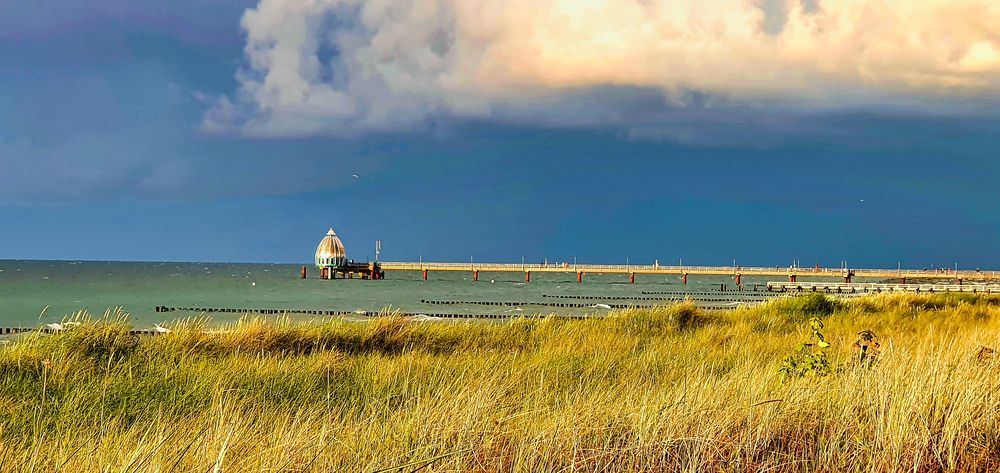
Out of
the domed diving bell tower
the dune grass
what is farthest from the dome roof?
the dune grass

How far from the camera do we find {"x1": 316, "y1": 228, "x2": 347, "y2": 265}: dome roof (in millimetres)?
105438

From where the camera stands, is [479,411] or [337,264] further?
[337,264]

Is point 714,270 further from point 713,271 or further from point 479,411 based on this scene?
point 479,411

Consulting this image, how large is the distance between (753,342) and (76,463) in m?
10.5

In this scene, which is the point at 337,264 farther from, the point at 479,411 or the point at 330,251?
the point at 479,411

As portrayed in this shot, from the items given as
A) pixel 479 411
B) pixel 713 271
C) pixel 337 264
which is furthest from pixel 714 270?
pixel 479 411

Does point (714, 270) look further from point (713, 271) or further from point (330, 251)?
point (330, 251)

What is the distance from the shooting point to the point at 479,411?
5.07 m

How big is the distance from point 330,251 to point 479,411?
→ 104 meters

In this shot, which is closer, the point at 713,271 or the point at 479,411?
the point at 479,411

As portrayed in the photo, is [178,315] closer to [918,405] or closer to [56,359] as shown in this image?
[56,359]

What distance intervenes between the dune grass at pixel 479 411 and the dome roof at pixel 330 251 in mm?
96073

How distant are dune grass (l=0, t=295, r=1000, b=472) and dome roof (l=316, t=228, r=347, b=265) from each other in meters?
96.1

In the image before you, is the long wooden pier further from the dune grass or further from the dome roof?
the dune grass
